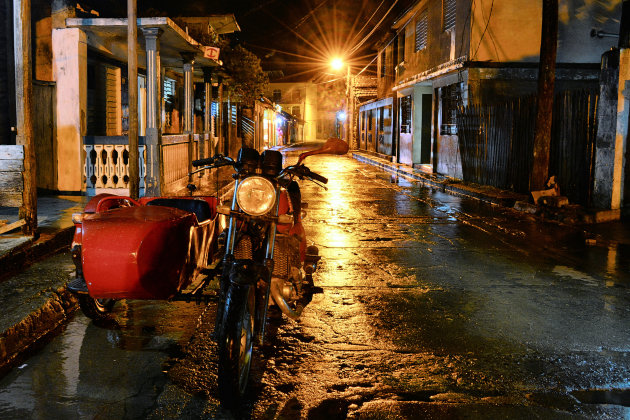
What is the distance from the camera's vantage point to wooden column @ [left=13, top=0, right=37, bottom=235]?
7.50 meters

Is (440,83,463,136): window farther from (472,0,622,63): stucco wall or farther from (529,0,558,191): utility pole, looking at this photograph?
(529,0,558,191): utility pole

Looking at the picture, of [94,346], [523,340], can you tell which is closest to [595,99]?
[523,340]

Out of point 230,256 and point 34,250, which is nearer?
point 230,256

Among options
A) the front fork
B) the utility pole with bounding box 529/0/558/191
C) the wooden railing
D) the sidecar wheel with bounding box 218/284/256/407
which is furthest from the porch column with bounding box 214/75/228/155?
the sidecar wheel with bounding box 218/284/256/407

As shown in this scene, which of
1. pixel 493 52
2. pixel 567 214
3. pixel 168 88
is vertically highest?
pixel 493 52

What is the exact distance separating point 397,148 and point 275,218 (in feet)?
86.7

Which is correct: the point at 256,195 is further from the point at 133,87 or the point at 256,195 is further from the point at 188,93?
the point at 188,93

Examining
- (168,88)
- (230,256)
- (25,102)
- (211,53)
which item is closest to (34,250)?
(25,102)

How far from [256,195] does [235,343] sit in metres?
1.05

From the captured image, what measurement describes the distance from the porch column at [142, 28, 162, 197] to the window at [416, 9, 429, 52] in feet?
47.9

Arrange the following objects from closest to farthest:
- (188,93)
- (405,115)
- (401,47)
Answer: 1. (188,93)
2. (405,115)
3. (401,47)

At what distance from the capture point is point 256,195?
400 cm

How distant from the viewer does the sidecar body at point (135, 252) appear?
13.6 feet

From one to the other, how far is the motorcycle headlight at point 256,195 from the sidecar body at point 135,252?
0.75 meters
